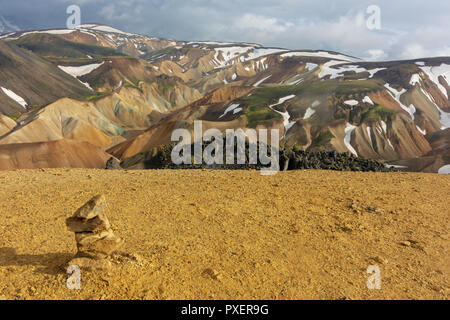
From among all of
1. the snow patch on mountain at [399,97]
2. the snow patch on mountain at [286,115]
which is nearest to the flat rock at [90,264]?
the snow patch on mountain at [286,115]

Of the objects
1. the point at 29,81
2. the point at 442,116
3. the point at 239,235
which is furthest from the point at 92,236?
the point at 442,116

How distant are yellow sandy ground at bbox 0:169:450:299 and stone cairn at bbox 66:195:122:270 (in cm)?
34

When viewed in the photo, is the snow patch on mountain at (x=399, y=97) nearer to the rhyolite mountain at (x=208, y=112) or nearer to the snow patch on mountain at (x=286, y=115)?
the rhyolite mountain at (x=208, y=112)

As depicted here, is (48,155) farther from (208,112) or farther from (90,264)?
(208,112)

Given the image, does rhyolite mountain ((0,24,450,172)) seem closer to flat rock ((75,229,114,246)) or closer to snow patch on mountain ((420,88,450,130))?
snow patch on mountain ((420,88,450,130))

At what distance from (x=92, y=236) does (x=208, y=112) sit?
7628 centimetres

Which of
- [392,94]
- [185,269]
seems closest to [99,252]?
[185,269]

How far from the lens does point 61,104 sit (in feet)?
208

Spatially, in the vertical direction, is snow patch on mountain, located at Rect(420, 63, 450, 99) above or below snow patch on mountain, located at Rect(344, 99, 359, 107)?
above

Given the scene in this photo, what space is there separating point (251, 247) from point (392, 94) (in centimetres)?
10840

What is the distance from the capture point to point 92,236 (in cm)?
661

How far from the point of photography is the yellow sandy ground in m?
6.32

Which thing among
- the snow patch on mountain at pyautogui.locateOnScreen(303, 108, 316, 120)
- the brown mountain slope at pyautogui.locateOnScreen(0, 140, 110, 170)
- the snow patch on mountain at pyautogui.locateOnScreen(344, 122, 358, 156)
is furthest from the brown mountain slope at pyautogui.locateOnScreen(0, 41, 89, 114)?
the snow patch on mountain at pyautogui.locateOnScreen(344, 122, 358, 156)

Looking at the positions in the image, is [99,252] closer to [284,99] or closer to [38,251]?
[38,251]
